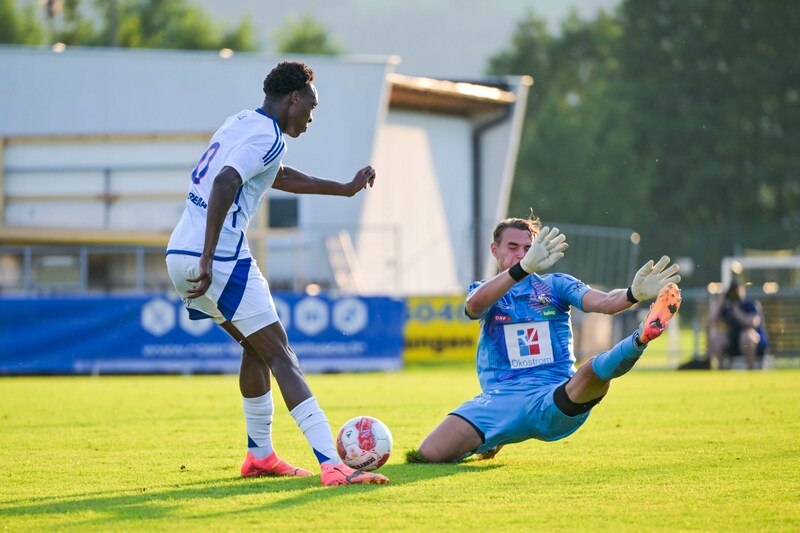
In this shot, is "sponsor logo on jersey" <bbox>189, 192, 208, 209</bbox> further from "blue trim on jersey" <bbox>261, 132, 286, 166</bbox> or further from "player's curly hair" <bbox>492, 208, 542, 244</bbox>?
"player's curly hair" <bbox>492, 208, 542, 244</bbox>

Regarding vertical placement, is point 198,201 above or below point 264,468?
above

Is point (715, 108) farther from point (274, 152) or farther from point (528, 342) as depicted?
point (274, 152)

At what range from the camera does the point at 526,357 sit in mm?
7605

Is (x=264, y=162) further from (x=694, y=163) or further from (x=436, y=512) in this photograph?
(x=694, y=163)

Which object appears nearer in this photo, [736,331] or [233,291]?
[233,291]

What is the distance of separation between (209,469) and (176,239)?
1.63m

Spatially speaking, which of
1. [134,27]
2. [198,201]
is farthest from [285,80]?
[134,27]

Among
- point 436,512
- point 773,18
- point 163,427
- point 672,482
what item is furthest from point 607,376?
point 773,18

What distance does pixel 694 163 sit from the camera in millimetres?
63219

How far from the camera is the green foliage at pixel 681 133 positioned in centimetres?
6100

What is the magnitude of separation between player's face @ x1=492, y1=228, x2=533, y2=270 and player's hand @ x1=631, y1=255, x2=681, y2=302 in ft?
2.78

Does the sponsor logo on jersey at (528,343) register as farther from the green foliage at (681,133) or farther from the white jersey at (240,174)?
the green foliage at (681,133)

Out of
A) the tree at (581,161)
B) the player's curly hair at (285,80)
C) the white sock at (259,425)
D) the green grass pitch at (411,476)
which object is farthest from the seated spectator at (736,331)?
the tree at (581,161)

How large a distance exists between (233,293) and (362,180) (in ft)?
4.35
